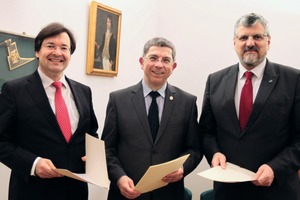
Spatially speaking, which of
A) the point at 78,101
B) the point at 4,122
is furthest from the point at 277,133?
the point at 4,122

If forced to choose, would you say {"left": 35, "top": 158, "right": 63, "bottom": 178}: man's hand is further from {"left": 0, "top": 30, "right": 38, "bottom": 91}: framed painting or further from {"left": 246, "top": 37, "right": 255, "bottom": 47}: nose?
{"left": 246, "top": 37, "right": 255, "bottom": 47}: nose

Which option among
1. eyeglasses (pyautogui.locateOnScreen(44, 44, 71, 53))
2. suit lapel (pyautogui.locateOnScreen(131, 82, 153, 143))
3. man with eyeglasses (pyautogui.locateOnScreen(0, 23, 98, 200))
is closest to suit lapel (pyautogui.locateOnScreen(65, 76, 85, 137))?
man with eyeglasses (pyautogui.locateOnScreen(0, 23, 98, 200))

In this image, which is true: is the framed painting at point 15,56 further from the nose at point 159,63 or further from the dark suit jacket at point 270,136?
the dark suit jacket at point 270,136

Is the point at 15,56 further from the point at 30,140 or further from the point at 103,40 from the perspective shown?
the point at 103,40

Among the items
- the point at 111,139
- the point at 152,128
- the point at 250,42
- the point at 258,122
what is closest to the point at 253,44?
the point at 250,42

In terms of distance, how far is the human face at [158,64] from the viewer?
2.07 m

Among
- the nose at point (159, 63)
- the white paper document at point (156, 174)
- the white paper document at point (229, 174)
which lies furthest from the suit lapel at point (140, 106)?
the white paper document at point (229, 174)

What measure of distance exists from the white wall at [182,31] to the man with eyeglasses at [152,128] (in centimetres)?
110

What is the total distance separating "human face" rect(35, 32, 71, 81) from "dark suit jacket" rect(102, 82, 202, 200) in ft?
1.39

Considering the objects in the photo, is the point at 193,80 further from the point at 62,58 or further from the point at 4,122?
the point at 4,122

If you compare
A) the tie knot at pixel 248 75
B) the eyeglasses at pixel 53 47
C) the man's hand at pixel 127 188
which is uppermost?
the eyeglasses at pixel 53 47

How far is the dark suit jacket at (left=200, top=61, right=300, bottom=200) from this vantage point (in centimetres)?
190

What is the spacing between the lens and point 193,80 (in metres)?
3.80

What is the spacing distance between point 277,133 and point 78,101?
1.22 m
